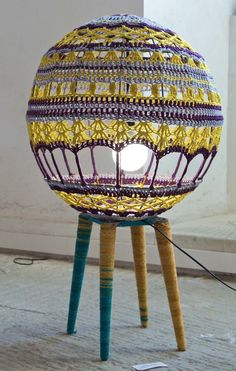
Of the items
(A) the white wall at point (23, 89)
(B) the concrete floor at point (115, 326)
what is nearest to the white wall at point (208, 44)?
(A) the white wall at point (23, 89)

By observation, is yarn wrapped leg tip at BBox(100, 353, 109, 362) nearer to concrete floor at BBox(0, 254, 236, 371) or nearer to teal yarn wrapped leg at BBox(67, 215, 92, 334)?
concrete floor at BBox(0, 254, 236, 371)

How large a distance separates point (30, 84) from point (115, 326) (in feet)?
3.38

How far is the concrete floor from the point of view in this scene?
4.15 feet

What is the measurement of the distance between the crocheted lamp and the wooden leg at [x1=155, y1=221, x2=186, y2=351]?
0.19 feet

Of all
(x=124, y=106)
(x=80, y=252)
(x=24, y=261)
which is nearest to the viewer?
(x=124, y=106)

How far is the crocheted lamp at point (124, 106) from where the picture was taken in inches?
45.5

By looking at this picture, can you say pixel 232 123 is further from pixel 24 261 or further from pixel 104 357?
pixel 104 357

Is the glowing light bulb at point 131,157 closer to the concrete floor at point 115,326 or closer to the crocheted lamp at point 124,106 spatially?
the crocheted lamp at point 124,106

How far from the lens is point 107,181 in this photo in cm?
146

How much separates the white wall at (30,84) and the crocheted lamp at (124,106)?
89 cm

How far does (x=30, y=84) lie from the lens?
222 cm

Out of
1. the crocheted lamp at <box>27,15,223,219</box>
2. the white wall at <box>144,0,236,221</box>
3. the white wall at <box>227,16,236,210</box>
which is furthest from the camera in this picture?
the white wall at <box>227,16,236,210</box>

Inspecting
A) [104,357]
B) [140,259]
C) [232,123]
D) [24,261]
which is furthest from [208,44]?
[104,357]

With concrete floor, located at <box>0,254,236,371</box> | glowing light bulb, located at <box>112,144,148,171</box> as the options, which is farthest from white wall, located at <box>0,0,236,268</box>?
glowing light bulb, located at <box>112,144,148,171</box>
